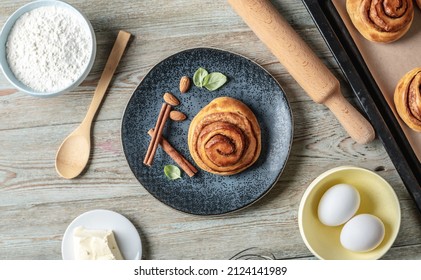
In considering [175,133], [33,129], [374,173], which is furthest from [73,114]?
[374,173]

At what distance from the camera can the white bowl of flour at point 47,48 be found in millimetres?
1389

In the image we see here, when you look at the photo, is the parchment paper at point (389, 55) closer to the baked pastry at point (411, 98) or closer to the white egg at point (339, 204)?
the baked pastry at point (411, 98)

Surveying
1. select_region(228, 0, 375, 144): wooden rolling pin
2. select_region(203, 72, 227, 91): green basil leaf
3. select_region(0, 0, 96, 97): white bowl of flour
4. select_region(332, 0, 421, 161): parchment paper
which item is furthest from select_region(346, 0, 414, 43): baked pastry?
select_region(0, 0, 96, 97): white bowl of flour

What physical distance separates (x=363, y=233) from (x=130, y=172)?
0.63m

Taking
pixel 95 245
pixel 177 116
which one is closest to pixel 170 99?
pixel 177 116

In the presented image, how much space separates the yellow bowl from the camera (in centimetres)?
138

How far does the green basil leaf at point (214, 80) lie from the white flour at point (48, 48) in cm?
31

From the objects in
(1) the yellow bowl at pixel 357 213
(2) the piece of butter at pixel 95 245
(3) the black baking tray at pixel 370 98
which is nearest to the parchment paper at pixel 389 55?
(3) the black baking tray at pixel 370 98

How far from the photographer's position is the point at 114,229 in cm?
145

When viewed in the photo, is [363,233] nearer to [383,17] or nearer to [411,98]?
[411,98]

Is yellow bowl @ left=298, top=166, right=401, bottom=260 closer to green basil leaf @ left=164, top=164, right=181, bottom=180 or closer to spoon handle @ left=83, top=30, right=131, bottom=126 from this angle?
green basil leaf @ left=164, top=164, right=181, bottom=180

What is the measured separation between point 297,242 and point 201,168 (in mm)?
329

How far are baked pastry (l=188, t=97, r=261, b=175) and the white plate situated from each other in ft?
0.85

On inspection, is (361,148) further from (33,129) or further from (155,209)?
(33,129)
